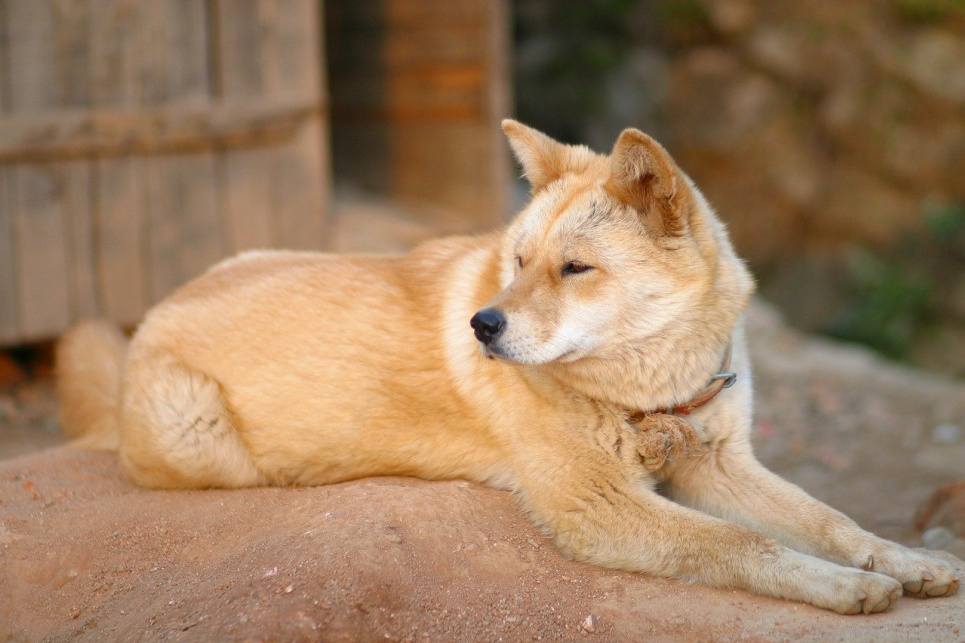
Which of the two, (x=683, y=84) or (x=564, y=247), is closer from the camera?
(x=564, y=247)

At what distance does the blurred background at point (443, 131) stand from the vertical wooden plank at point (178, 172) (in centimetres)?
1

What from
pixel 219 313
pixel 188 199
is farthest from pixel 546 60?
pixel 219 313

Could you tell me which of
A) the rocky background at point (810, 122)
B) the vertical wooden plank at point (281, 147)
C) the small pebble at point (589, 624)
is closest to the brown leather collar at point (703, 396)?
the small pebble at point (589, 624)

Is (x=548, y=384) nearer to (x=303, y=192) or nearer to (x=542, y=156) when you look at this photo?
(x=542, y=156)

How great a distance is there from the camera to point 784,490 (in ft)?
11.3

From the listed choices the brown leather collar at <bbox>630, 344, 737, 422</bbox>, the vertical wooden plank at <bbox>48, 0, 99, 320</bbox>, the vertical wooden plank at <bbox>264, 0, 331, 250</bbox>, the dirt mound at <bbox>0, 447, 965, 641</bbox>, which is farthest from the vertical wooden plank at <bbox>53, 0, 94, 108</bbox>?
the brown leather collar at <bbox>630, 344, 737, 422</bbox>

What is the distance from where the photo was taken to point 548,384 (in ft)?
11.3

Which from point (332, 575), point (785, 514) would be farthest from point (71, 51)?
point (785, 514)

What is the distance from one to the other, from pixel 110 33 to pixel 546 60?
21.7 ft

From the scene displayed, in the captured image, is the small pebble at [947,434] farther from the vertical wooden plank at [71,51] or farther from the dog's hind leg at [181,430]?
the vertical wooden plank at [71,51]

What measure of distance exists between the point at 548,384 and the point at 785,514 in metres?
0.95

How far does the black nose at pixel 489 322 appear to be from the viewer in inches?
122

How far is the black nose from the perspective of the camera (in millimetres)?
3102

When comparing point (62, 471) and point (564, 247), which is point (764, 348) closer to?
point (564, 247)
